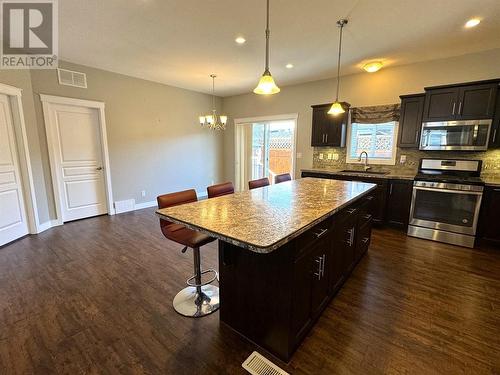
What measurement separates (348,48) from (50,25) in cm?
391

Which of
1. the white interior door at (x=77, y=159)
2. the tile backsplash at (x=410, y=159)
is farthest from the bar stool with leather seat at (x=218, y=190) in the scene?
the white interior door at (x=77, y=159)

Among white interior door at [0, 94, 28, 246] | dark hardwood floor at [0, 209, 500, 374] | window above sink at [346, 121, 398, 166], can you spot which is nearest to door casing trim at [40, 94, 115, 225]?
white interior door at [0, 94, 28, 246]

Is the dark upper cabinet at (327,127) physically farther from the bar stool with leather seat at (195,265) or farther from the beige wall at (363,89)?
the bar stool with leather seat at (195,265)

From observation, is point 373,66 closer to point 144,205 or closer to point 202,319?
point 202,319

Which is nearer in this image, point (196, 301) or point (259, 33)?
point (196, 301)

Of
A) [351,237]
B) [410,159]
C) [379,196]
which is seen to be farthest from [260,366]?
[410,159]

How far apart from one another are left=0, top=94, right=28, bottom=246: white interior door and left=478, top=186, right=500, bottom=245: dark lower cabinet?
6801 millimetres

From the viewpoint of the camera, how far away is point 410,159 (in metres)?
4.16

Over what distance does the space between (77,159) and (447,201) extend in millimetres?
6256

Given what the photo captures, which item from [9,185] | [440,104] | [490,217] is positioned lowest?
[490,217]

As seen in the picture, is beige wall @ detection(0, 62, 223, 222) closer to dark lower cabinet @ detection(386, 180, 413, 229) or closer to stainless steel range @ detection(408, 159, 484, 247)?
dark lower cabinet @ detection(386, 180, 413, 229)

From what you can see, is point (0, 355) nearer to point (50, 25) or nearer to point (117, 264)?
point (117, 264)

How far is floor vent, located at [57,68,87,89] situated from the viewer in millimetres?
3906

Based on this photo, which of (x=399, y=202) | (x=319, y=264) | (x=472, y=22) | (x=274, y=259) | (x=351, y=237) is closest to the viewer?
(x=274, y=259)
